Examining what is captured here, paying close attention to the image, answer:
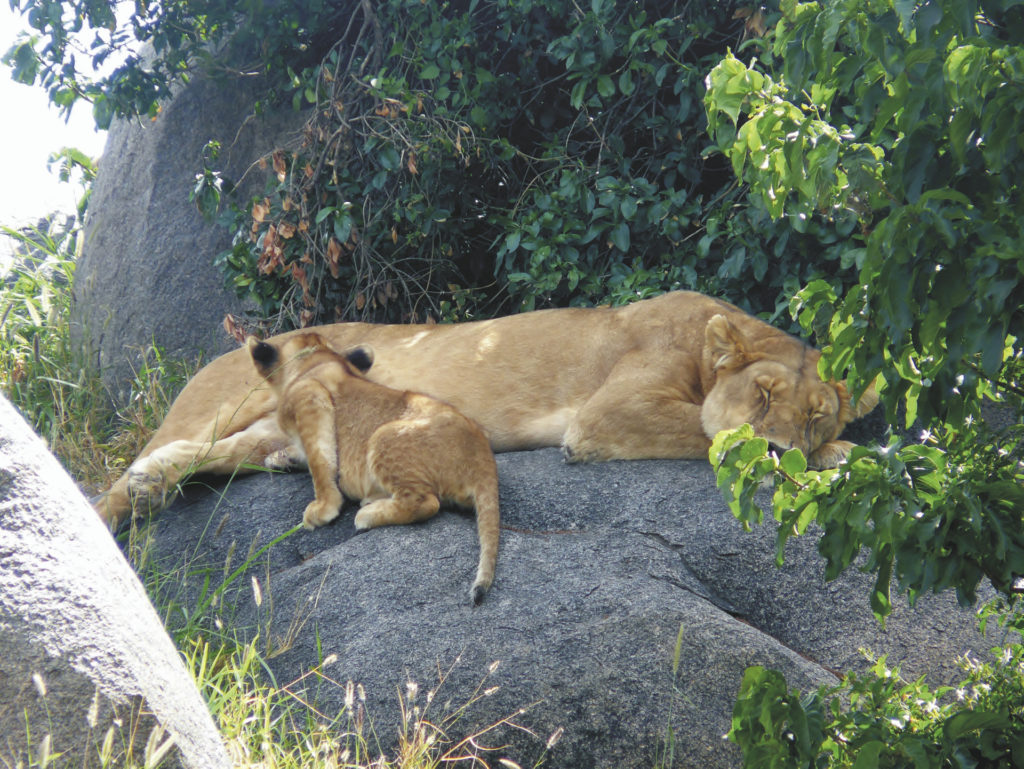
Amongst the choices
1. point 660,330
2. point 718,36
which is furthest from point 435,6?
point 660,330

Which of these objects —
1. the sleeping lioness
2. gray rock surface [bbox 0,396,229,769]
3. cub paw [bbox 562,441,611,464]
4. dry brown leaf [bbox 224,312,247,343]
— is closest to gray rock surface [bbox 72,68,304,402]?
dry brown leaf [bbox 224,312,247,343]

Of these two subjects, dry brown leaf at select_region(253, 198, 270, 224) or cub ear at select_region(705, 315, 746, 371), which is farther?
dry brown leaf at select_region(253, 198, 270, 224)

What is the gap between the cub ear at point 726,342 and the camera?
548 cm

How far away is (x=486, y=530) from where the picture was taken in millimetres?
4480

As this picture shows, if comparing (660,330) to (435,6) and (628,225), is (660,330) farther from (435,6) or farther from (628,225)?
(435,6)

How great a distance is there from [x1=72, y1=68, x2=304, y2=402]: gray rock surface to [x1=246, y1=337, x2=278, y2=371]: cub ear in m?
2.68

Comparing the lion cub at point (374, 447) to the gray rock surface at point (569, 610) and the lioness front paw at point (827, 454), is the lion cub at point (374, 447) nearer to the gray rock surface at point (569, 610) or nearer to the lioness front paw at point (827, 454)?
the gray rock surface at point (569, 610)

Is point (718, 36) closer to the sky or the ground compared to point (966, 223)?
closer to the sky

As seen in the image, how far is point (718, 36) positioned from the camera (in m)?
7.20

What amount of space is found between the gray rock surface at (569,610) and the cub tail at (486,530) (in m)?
0.08

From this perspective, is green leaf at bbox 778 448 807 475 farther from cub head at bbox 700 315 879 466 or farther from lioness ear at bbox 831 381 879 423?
lioness ear at bbox 831 381 879 423

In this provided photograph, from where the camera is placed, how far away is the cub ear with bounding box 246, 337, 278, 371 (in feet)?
18.9

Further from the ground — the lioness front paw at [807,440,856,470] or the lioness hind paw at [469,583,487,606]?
the lioness hind paw at [469,583,487,606]

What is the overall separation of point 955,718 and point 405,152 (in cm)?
555
